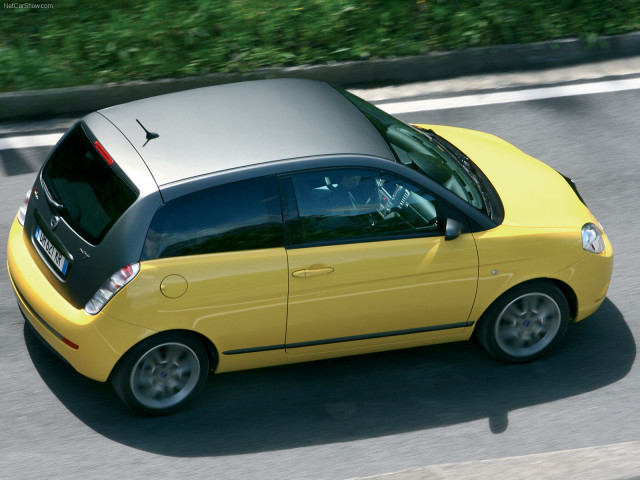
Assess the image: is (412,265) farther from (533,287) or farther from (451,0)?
(451,0)

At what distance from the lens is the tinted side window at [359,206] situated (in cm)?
549

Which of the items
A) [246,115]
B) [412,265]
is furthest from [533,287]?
[246,115]

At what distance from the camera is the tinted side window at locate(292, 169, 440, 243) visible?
18.0 ft

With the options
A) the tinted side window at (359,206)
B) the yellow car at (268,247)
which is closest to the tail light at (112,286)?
the yellow car at (268,247)

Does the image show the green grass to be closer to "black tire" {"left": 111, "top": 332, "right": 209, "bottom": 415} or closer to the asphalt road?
the asphalt road

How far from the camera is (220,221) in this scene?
211 inches

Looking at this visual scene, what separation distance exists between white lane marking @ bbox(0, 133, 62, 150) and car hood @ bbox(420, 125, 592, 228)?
3.79 meters

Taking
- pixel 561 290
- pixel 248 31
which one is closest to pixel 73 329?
pixel 561 290

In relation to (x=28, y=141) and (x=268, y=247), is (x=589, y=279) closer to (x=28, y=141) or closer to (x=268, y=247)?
(x=268, y=247)

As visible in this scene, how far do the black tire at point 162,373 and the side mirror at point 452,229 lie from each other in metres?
1.58

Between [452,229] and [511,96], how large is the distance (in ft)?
14.6

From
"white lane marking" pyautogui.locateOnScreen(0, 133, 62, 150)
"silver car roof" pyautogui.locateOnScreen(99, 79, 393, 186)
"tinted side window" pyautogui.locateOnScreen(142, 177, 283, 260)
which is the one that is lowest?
"white lane marking" pyautogui.locateOnScreen(0, 133, 62, 150)

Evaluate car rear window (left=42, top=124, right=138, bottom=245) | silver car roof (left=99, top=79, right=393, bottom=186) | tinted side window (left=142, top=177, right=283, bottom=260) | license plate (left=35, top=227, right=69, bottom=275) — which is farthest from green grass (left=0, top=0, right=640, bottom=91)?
tinted side window (left=142, top=177, right=283, bottom=260)

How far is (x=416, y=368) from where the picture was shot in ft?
20.3
